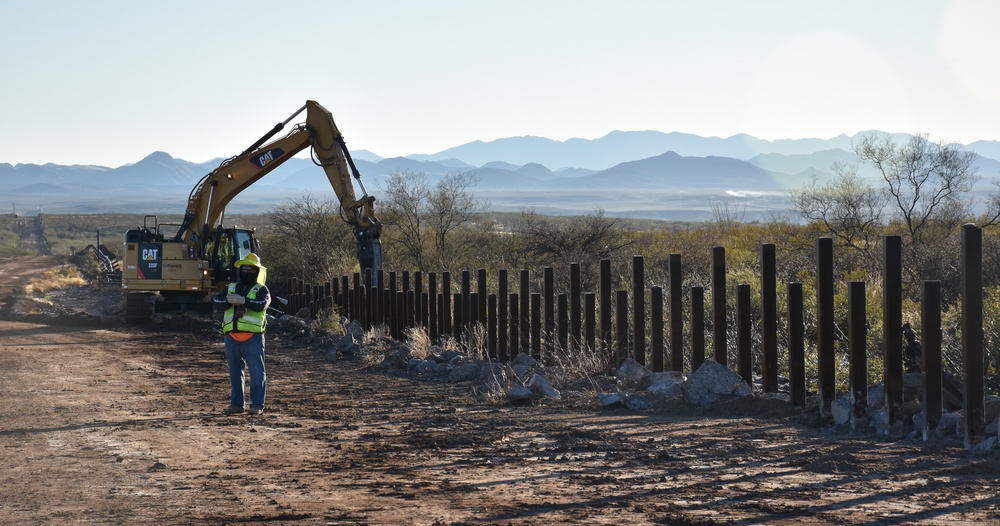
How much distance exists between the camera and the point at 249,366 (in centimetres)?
1255

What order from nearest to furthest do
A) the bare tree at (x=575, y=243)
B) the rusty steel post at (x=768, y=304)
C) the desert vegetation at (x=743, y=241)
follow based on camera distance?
the rusty steel post at (x=768, y=304)
the desert vegetation at (x=743, y=241)
the bare tree at (x=575, y=243)

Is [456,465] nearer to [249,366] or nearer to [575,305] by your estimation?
[249,366]

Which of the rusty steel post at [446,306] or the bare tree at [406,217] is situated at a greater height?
the bare tree at [406,217]

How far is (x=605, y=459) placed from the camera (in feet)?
29.4

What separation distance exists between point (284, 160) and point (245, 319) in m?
14.9

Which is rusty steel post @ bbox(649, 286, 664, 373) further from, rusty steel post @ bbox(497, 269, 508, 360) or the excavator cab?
the excavator cab

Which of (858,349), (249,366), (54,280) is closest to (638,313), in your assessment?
(858,349)

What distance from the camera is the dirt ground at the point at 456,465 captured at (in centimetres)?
716

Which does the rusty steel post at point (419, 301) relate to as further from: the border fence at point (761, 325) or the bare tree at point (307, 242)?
the bare tree at point (307, 242)

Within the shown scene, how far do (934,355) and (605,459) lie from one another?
279 centimetres

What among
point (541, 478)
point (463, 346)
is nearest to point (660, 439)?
point (541, 478)

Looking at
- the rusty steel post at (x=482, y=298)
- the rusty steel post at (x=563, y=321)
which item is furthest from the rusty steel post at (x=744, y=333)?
the rusty steel post at (x=482, y=298)

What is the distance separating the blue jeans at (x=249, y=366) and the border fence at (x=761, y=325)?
4269mm

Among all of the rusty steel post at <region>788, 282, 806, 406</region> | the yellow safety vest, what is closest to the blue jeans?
the yellow safety vest
